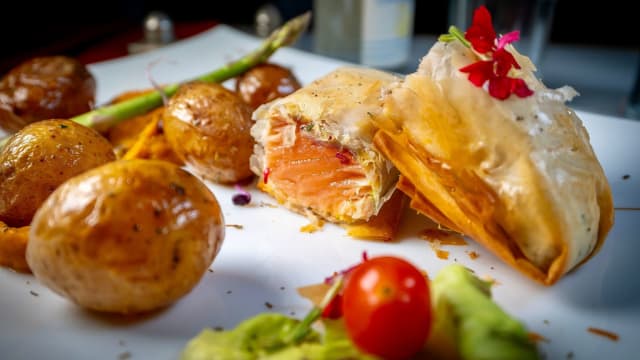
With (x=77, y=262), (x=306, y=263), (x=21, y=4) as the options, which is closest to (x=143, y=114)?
(x=306, y=263)

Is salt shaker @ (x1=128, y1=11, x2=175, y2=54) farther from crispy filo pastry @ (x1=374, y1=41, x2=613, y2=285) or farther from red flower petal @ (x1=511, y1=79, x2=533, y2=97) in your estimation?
red flower petal @ (x1=511, y1=79, x2=533, y2=97)

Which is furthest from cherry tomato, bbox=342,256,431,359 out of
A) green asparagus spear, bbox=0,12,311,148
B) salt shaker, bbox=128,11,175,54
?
salt shaker, bbox=128,11,175,54

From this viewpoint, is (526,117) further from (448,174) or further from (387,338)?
(387,338)

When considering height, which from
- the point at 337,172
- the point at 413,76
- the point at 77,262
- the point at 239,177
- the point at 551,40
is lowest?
the point at 551,40

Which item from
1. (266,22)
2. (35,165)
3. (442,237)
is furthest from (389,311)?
(266,22)

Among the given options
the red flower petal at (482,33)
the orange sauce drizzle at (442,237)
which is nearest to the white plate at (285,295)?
the orange sauce drizzle at (442,237)

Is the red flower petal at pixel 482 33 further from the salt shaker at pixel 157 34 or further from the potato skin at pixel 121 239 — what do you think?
the salt shaker at pixel 157 34

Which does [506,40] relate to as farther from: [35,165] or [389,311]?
[35,165]
